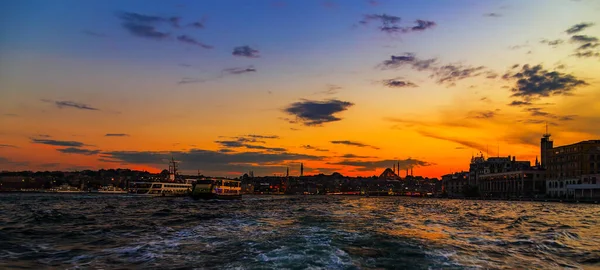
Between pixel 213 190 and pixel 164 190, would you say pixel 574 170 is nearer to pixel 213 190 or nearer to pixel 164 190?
pixel 213 190

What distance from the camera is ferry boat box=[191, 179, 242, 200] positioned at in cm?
12838

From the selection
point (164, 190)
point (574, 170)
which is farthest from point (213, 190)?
point (574, 170)

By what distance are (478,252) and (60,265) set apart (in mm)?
19264

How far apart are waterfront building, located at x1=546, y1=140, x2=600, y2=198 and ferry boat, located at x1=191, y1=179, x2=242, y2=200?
4458 inches

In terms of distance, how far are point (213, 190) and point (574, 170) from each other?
427 ft

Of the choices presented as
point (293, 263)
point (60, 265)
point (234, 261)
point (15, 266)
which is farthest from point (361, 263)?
Result: point (15, 266)

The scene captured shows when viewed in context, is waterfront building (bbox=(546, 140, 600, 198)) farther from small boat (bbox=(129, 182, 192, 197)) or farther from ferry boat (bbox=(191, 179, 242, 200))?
small boat (bbox=(129, 182, 192, 197))

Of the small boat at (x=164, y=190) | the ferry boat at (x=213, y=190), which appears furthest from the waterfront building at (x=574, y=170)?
the small boat at (x=164, y=190)

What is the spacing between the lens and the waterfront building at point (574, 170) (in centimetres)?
15000

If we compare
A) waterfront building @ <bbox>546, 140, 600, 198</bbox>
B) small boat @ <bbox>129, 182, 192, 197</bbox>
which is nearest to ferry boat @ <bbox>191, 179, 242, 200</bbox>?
small boat @ <bbox>129, 182, 192, 197</bbox>

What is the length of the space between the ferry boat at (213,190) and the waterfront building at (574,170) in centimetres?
11324

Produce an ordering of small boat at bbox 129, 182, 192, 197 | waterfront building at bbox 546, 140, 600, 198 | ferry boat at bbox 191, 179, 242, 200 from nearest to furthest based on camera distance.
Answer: ferry boat at bbox 191, 179, 242, 200 → waterfront building at bbox 546, 140, 600, 198 → small boat at bbox 129, 182, 192, 197

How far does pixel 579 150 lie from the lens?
163625 millimetres

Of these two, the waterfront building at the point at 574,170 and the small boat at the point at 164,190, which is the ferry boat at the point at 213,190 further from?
the waterfront building at the point at 574,170
